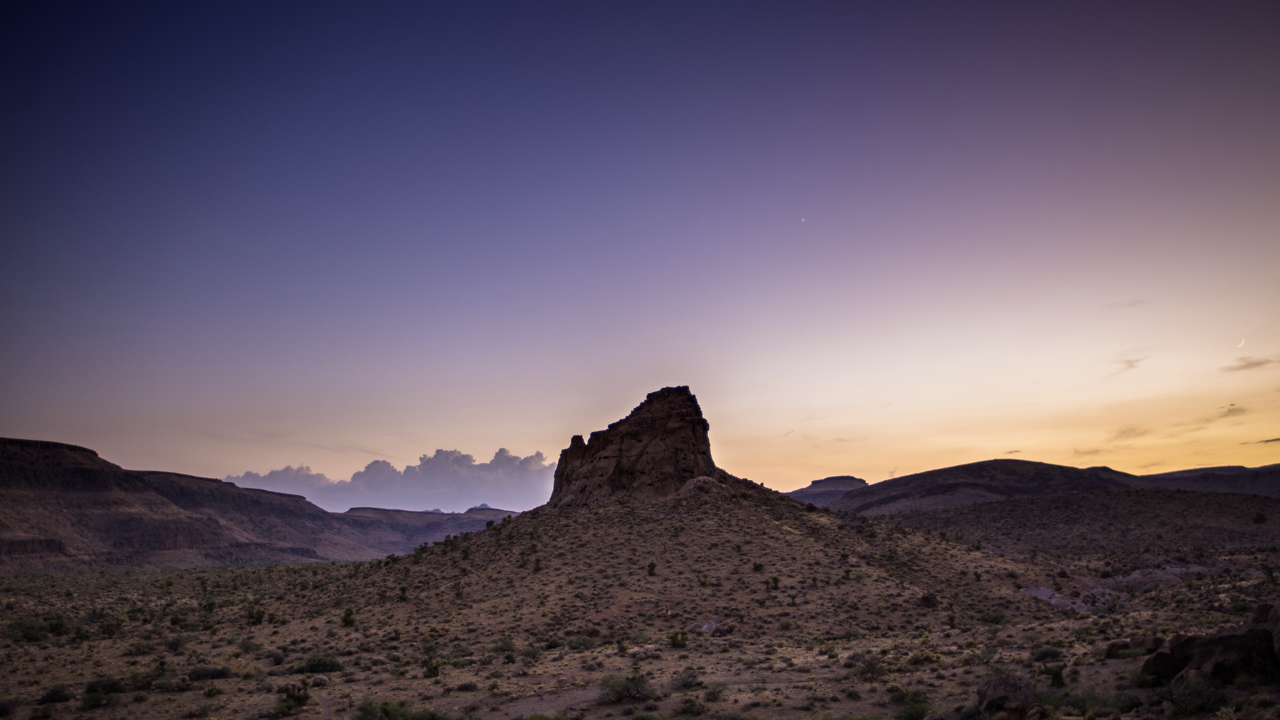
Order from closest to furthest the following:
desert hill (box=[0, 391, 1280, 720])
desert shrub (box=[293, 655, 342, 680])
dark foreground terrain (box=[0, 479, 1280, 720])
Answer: desert hill (box=[0, 391, 1280, 720]), dark foreground terrain (box=[0, 479, 1280, 720]), desert shrub (box=[293, 655, 342, 680])

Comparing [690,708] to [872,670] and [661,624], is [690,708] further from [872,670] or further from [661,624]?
[661,624]

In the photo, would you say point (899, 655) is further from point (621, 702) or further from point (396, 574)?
point (396, 574)

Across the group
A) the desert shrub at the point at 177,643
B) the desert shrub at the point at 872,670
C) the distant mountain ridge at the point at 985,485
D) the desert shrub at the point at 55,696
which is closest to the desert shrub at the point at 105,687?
the desert shrub at the point at 55,696

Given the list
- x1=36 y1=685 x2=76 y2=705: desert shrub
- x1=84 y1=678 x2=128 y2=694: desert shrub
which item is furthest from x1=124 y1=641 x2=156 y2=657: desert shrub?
x1=36 y1=685 x2=76 y2=705: desert shrub

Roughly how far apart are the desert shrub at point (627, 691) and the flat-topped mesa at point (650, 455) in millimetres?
26182

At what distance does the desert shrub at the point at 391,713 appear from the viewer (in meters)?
15.2

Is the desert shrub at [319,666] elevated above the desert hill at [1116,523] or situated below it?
below

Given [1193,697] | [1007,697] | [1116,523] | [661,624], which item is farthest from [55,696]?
[1116,523]

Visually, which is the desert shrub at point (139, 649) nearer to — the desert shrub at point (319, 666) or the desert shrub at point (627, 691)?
the desert shrub at point (319, 666)

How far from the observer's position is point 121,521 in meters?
97.1

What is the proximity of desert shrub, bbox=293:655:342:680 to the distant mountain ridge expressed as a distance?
343ft

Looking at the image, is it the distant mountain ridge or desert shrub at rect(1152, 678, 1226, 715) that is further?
the distant mountain ridge

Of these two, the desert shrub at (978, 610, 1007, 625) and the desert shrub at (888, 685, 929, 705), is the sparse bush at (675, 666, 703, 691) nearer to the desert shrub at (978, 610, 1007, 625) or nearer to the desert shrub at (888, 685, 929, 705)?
the desert shrub at (888, 685, 929, 705)

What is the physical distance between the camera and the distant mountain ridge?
389 feet
